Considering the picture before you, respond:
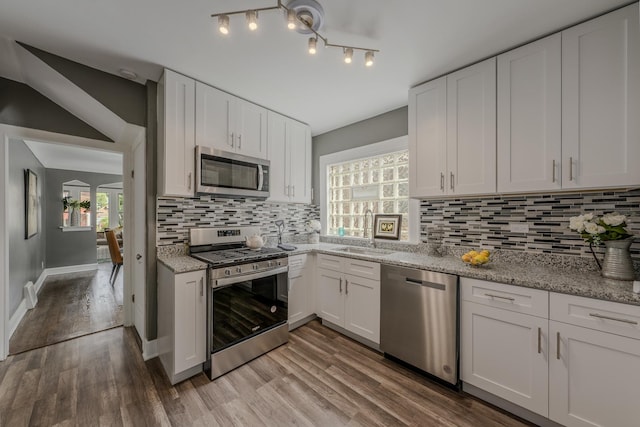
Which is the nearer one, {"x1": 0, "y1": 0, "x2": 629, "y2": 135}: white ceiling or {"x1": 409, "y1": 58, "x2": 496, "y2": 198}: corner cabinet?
{"x1": 0, "y1": 0, "x2": 629, "y2": 135}: white ceiling

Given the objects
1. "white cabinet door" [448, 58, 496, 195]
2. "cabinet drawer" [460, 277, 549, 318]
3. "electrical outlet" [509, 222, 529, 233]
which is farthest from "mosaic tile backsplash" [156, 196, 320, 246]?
"electrical outlet" [509, 222, 529, 233]

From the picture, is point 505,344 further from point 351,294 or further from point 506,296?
point 351,294

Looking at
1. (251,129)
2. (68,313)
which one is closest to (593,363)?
(251,129)

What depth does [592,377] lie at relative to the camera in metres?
1.30

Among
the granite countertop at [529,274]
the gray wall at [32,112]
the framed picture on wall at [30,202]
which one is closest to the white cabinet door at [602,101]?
the granite countertop at [529,274]

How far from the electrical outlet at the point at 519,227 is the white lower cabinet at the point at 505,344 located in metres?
0.69

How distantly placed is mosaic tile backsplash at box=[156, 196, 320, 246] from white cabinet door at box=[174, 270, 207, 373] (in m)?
0.64

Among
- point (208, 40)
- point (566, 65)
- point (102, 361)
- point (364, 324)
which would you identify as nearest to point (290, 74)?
point (208, 40)

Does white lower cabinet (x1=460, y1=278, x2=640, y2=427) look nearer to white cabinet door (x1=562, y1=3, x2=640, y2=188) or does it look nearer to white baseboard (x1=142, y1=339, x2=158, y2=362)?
white cabinet door (x1=562, y1=3, x2=640, y2=188)

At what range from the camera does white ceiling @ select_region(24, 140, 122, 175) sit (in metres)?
3.75

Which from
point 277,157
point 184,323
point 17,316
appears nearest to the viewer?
point 184,323

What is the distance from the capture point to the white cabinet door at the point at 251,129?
8.30ft

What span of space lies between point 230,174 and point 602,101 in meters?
2.79

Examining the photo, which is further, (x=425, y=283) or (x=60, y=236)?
(x=60, y=236)
